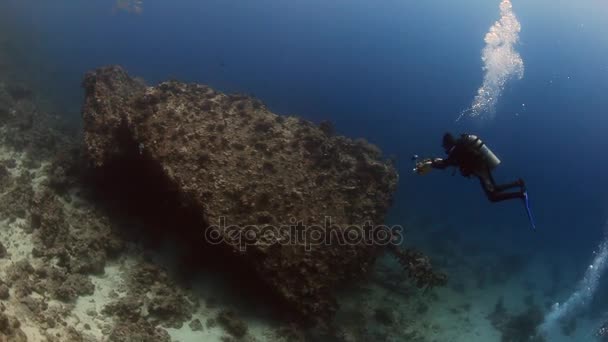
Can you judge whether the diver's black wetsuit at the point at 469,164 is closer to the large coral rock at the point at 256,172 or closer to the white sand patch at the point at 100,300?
the large coral rock at the point at 256,172

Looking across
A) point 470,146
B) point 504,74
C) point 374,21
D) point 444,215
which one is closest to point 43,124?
point 470,146

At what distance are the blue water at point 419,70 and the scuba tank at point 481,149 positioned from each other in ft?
51.4

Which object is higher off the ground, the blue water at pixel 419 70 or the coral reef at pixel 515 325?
the blue water at pixel 419 70

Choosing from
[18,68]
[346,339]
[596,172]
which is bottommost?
[346,339]

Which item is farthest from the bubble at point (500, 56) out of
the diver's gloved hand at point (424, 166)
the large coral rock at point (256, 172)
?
the diver's gloved hand at point (424, 166)

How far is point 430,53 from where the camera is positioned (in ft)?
265

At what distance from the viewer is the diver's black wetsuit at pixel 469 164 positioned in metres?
8.25

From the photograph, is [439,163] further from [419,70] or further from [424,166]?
[419,70]

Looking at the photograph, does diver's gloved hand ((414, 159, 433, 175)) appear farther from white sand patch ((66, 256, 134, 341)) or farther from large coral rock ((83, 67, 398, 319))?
white sand patch ((66, 256, 134, 341))

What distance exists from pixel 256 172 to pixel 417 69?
213 ft

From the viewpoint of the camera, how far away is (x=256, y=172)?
10094 mm

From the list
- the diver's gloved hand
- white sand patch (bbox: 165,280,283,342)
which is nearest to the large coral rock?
white sand patch (bbox: 165,280,283,342)

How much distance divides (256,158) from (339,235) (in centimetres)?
294

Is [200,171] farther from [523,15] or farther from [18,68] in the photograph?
[523,15]
